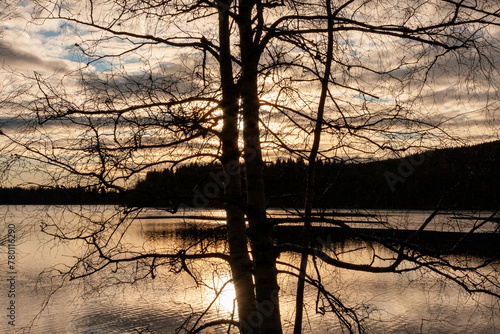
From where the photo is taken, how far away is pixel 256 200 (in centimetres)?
373

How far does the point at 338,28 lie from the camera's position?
11.7 ft

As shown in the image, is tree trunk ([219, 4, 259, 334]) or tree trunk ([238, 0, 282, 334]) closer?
tree trunk ([238, 0, 282, 334])

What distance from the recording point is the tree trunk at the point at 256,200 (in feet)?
12.2

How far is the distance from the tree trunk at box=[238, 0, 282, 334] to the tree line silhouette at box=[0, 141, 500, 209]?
1.17 ft

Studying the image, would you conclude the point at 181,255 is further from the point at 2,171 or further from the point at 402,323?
the point at 402,323

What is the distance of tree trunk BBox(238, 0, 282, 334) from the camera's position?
12.2 ft
